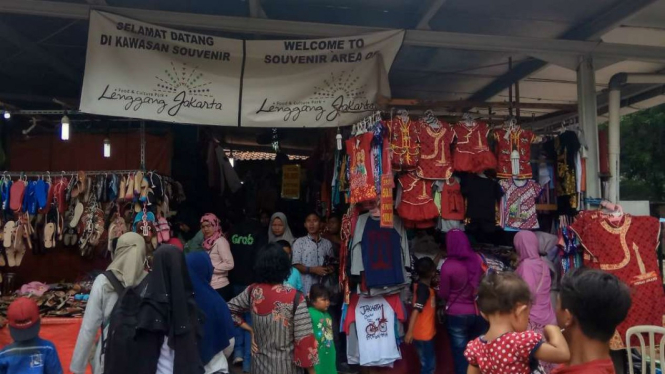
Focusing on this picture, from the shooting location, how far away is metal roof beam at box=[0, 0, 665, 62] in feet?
17.6

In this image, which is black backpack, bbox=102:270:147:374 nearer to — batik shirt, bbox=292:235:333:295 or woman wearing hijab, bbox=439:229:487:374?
batik shirt, bbox=292:235:333:295

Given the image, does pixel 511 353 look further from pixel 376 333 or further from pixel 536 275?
pixel 376 333

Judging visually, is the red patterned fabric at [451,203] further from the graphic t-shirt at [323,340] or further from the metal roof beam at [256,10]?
the metal roof beam at [256,10]

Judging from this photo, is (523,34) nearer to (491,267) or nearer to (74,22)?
(491,267)

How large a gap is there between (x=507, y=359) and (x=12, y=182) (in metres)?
5.33

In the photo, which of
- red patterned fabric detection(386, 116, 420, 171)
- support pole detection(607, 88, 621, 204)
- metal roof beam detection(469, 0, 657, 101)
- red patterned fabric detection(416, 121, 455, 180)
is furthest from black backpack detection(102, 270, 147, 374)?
metal roof beam detection(469, 0, 657, 101)

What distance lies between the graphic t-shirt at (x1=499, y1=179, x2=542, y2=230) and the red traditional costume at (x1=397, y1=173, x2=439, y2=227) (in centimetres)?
81

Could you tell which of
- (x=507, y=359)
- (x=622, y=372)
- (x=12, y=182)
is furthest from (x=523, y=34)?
(x=12, y=182)

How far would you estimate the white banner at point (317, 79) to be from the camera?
5.77 meters

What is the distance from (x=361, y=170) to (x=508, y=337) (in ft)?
10.1

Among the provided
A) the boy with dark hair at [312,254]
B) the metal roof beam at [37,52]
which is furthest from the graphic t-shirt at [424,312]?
the metal roof beam at [37,52]

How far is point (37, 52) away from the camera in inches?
272

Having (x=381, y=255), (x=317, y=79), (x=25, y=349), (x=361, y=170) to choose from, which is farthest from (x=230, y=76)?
(x=25, y=349)

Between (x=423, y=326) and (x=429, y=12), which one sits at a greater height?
(x=429, y=12)
